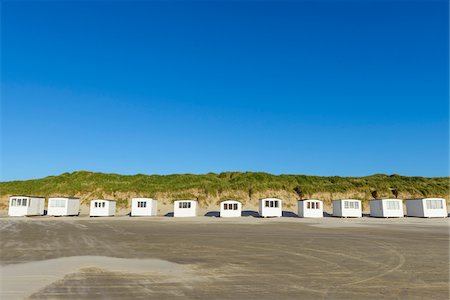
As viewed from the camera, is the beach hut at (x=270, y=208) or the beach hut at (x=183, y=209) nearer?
the beach hut at (x=270, y=208)

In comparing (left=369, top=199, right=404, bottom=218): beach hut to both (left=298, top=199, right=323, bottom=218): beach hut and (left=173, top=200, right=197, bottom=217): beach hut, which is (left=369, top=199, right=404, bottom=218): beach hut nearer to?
(left=298, top=199, right=323, bottom=218): beach hut

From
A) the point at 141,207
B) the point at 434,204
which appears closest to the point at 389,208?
the point at 434,204

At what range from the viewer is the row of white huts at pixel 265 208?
5069 centimetres

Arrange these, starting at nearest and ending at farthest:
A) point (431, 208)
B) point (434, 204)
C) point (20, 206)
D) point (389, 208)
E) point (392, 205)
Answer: point (431, 208)
point (434, 204)
point (389, 208)
point (392, 205)
point (20, 206)

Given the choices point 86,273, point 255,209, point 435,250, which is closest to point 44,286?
point 86,273

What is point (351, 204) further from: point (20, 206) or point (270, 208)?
point (20, 206)

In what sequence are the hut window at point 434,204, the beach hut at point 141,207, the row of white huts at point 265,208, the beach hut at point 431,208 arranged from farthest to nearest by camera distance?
the beach hut at point 141,207
the row of white huts at point 265,208
the hut window at point 434,204
the beach hut at point 431,208

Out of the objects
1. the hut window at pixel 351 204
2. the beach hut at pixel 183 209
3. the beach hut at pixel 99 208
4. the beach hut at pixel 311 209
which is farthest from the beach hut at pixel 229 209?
the beach hut at pixel 99 208

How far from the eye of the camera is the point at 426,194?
74375mm

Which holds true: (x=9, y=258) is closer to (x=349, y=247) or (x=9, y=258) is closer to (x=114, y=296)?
(x=114, y=296)

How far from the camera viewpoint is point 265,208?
168 ft

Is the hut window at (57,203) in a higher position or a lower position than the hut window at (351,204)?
lower

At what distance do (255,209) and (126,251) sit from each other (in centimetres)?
5433

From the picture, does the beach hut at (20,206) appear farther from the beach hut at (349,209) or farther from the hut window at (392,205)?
the hut window at (392,205)
